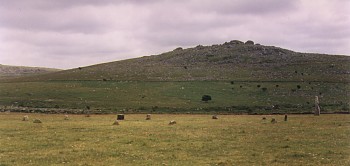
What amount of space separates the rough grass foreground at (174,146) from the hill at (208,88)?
3457cm

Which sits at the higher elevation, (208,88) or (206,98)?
(208,88)

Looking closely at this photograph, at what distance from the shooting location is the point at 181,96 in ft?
291

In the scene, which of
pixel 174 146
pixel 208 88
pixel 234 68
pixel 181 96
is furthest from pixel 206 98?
pixel 234 68

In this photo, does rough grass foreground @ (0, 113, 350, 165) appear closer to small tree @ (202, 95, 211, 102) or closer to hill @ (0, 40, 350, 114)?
hill @ (0, 40, 350, 114)

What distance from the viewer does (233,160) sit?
23.6 meters

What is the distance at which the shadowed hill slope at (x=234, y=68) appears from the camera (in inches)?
4747

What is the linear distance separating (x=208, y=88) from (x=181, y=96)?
12333 mm

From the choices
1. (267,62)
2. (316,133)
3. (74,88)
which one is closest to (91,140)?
(316,133)

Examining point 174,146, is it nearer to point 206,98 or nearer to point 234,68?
point 206,98

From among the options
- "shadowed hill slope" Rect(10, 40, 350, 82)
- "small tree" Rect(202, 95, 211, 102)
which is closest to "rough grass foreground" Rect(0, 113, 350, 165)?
"small tree" Rect(202, 95, 211, 102)

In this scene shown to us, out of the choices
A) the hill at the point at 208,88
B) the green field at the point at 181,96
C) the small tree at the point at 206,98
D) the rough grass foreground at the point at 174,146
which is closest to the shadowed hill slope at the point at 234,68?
the hill at the point at 208,88

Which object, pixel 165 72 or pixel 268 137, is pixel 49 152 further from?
pixel 165 72

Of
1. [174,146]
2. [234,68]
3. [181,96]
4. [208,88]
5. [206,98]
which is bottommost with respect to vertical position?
[174,146]

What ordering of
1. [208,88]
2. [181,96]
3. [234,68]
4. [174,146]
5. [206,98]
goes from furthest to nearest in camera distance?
[234,68]
[208,88]
[181,96]
[206,98]
[174,146]
